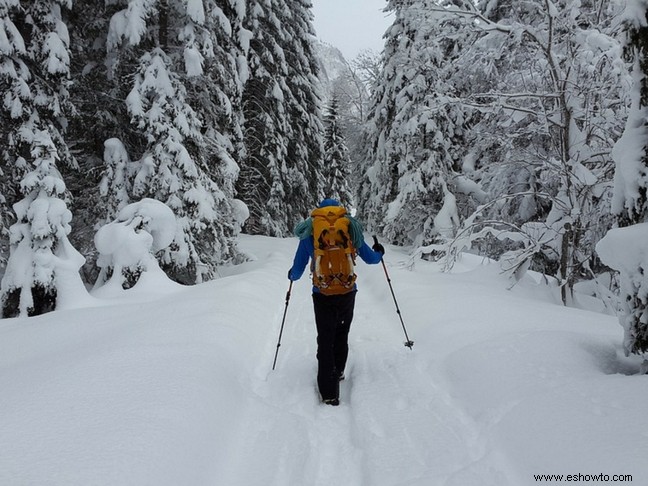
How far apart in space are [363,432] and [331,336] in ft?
3.91

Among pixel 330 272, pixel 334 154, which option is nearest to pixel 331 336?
pixel 330 272

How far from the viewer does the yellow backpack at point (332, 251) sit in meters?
4.45

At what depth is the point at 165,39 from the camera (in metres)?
11.0

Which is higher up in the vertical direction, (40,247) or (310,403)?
(40,247)

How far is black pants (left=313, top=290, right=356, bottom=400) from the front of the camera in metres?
4.30

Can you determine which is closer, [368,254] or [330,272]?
[330,272]

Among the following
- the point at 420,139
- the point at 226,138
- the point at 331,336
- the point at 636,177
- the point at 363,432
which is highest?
the point at 420,139

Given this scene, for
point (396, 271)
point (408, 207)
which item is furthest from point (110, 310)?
point (408, 207)

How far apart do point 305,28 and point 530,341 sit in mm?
24623

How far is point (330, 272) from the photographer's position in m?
4.48

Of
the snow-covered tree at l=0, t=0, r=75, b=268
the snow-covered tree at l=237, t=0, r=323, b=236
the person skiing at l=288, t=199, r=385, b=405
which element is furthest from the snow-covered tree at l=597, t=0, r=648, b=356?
the snow-covered tree at l=237, t=0, r=323, b=236

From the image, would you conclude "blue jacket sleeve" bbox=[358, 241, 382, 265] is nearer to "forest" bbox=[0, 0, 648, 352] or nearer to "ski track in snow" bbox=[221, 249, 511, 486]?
"ski track in snow" bbox=[221, 249, 511, 486]

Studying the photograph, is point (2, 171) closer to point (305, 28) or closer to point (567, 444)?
point (567, 444)

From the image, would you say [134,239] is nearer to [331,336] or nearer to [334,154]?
[331,336]
